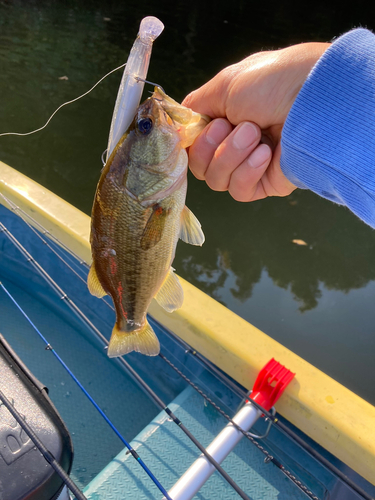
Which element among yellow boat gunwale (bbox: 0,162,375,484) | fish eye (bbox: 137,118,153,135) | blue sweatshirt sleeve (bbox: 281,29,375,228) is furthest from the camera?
yellow boat gunwale (bbox: 0,162,375,484)

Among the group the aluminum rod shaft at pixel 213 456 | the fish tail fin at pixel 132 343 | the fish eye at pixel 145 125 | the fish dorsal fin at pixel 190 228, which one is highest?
the fish eye at pixel 145 125

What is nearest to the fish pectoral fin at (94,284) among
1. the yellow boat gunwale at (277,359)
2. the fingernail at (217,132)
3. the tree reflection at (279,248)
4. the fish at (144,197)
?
the fish at (144,197)

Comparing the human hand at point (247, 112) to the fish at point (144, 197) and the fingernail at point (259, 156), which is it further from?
the fish at point (144, 197)

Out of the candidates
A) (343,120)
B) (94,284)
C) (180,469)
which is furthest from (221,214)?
(343,120)

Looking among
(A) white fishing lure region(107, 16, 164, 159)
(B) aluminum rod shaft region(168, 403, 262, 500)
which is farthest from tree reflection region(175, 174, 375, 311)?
(A) white fishing lure region(107, 16, 164, 159)

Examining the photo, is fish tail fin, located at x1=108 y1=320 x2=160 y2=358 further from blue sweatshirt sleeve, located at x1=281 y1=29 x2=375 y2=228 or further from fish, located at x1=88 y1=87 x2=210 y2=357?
blue sweatshirt sleeve, located at x1=281 y1=29 x2=375 y2=228

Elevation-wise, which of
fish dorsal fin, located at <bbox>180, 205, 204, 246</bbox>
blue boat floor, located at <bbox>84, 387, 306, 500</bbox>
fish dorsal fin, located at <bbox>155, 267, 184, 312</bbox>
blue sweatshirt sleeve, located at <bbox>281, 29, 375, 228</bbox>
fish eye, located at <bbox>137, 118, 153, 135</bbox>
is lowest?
blue boat floor, located at <bbox>84, 387, 306, 500</bbox>

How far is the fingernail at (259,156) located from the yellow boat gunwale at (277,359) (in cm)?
117

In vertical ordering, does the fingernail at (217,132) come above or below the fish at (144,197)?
above

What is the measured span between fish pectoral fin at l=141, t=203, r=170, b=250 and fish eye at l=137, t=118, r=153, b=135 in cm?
25

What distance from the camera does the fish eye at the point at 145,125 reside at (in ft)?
4.09

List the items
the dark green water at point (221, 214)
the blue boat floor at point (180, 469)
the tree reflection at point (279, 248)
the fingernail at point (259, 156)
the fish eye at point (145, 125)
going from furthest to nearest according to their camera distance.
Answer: the tree reflection at point (279, 248) < the dark green water at point (221, 214) < the blue boat floor at point (180, 469) < the fingernail at point (259, 156) < the fish eye at point (145, 125)

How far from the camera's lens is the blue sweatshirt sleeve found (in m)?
1.11

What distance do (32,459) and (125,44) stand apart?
11273 millimetres
